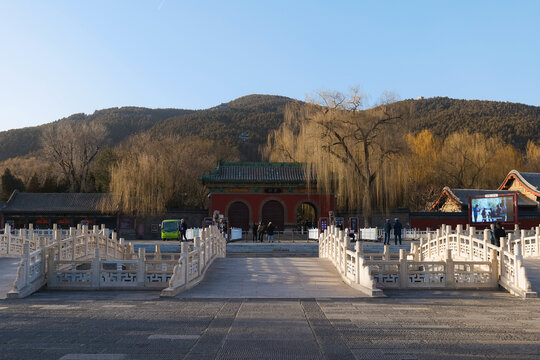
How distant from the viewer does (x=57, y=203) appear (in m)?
29.8

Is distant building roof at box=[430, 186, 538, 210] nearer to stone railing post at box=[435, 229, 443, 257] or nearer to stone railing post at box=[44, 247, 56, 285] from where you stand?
stone railing post at box=[435, 229, 443, 257]

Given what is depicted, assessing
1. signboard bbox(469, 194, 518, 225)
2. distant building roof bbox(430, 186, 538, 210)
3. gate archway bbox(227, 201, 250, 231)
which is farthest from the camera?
gate archway bbox(227, 201, 250, 231)

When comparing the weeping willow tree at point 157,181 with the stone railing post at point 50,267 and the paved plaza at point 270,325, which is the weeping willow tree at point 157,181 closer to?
the stone railing post at point 50,267

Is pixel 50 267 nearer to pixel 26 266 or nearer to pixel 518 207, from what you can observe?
pixel 26 266

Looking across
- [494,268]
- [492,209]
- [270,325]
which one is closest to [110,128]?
[492,209]

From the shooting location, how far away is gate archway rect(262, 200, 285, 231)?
30.5 m

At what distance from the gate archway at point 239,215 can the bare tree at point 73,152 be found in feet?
47.6

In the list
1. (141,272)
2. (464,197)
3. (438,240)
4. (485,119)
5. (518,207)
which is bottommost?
(141,272)

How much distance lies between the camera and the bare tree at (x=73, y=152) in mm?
38812

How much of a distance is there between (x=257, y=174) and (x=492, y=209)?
1399 centimetres

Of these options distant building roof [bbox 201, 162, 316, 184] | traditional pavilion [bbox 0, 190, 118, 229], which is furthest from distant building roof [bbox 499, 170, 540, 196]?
traditional pavilion [bbox 0, 190, 118, 229]

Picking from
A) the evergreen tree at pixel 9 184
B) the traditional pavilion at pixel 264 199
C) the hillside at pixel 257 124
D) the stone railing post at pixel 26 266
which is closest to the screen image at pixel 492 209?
Result: the traditional pavilion at pixel 264 199

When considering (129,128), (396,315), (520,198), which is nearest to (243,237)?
(520,198)

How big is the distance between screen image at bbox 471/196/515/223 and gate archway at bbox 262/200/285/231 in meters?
11.1
